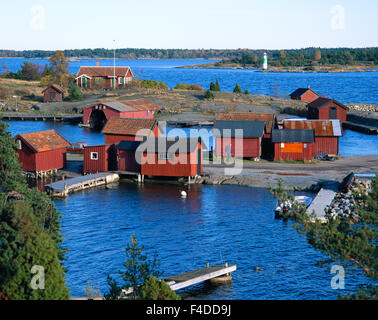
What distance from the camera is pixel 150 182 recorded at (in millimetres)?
50750

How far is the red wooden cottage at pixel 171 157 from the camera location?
161ft

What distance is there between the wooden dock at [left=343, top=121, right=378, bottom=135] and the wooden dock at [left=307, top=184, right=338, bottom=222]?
114 ft

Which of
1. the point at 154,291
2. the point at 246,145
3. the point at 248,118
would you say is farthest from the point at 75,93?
the point at 154,291

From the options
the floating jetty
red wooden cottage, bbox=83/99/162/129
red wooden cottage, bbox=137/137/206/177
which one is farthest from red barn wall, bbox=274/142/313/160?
red wooden cottage, bbox=83/99/162/129

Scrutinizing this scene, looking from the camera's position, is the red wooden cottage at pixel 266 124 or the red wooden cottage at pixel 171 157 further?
the red wooden cottage at pixel 266 124

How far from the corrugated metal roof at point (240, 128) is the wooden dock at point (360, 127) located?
1079 inches

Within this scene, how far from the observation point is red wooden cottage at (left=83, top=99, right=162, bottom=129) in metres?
81.0

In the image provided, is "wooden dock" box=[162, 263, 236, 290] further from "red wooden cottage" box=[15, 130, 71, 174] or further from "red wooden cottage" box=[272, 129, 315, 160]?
"red wooden cottage" box=[272, 129, 315, 160]

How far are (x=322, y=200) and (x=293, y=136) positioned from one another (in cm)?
1356

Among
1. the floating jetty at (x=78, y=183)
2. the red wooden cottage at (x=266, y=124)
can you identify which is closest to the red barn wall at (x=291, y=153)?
the red wooden cottage at (x=266, y=124)

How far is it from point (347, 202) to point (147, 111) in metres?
48.6

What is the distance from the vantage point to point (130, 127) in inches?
2338

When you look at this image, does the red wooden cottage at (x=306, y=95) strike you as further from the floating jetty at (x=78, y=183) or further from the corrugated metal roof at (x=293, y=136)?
the floating jetty at (x=78, y=183)
